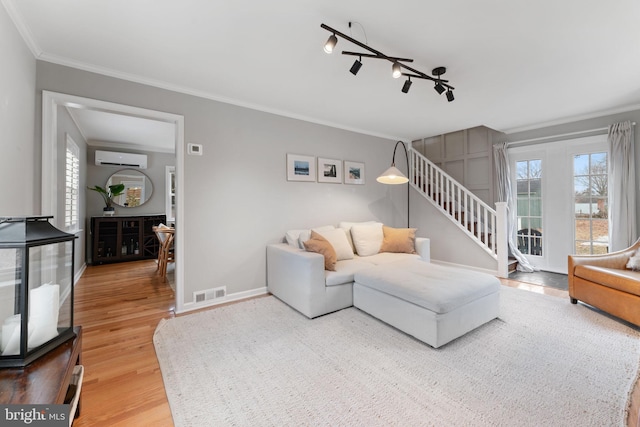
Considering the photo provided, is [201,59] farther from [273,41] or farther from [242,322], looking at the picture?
[242,322]

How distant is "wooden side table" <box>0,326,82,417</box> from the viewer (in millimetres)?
926

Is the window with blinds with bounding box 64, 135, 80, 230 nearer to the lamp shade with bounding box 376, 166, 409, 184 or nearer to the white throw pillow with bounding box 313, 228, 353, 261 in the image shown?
the white throw pillow with bounding box 313, 228, 353, 261

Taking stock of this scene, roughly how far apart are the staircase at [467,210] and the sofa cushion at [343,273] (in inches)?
88.7

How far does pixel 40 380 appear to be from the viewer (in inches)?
39.9

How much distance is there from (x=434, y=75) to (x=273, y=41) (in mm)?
1613

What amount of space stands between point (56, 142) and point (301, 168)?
2546 millimetres

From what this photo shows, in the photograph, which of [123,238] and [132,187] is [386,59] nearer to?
[123,238]

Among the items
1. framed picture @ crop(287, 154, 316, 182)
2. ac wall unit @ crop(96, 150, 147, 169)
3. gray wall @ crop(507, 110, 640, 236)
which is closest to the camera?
gray wall @ crop(507, 110, 640, 236)

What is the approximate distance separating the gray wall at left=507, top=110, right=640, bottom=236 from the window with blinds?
6939mm


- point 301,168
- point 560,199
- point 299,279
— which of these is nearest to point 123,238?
point 301,168

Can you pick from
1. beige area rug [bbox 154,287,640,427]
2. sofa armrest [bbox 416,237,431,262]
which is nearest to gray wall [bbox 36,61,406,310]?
beige area rug [bbox 154,287,640,427]

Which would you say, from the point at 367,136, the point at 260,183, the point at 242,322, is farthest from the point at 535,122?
the point at 242,322

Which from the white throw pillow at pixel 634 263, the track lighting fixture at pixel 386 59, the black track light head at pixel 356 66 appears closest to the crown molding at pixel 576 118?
the white throw pillow at pixel 634 263

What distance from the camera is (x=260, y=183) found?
3457 mm
